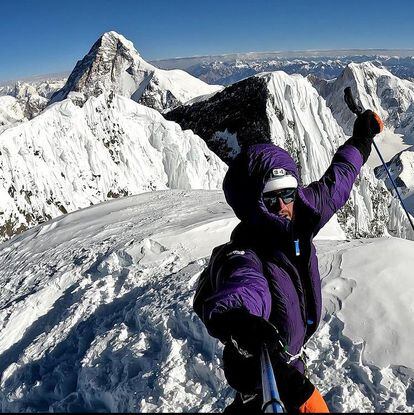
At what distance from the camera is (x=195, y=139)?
37.1 m

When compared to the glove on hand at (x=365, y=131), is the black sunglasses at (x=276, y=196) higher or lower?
lower

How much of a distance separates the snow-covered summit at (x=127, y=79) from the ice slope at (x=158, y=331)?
106379 mm

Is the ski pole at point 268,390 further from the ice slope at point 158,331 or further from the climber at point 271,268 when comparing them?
the ice slope at point 158,331

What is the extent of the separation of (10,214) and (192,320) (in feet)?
74.8

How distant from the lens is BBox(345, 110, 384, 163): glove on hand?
3656mm

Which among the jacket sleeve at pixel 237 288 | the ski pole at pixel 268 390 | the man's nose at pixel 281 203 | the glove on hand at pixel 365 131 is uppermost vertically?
the glove on hand at pixel 365 131

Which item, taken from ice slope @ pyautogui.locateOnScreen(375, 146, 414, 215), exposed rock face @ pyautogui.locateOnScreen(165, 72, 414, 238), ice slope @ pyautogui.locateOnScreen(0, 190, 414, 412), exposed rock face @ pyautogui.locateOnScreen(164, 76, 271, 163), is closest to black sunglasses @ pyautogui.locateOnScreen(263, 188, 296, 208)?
ice slope @ pyautogui.locateOnScreen(0, 190, 414, 412)

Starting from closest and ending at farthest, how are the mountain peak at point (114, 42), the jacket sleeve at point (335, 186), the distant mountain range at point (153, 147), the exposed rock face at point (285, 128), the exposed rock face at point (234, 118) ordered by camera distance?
the jacket sleeve at point (335, 186) < the distant mountain range at point (153, 147) < the exposed rock face at point (234, 118) < the exposed rock face at point (285, 128) < the mountain peak at point (114, 42)

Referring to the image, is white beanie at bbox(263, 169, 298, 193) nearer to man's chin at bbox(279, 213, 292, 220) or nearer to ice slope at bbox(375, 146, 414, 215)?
man's chin at bbox(279, 213, 292, 220)

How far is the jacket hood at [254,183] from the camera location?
2.80 meters

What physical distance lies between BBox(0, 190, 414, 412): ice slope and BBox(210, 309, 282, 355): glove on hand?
2.83 meters

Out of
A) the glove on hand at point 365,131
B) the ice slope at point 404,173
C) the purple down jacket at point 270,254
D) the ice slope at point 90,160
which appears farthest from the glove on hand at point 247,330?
the ice slope at point 404,173

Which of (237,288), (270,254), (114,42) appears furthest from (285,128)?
(114,42)

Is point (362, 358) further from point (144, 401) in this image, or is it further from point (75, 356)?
point (75, 356)
